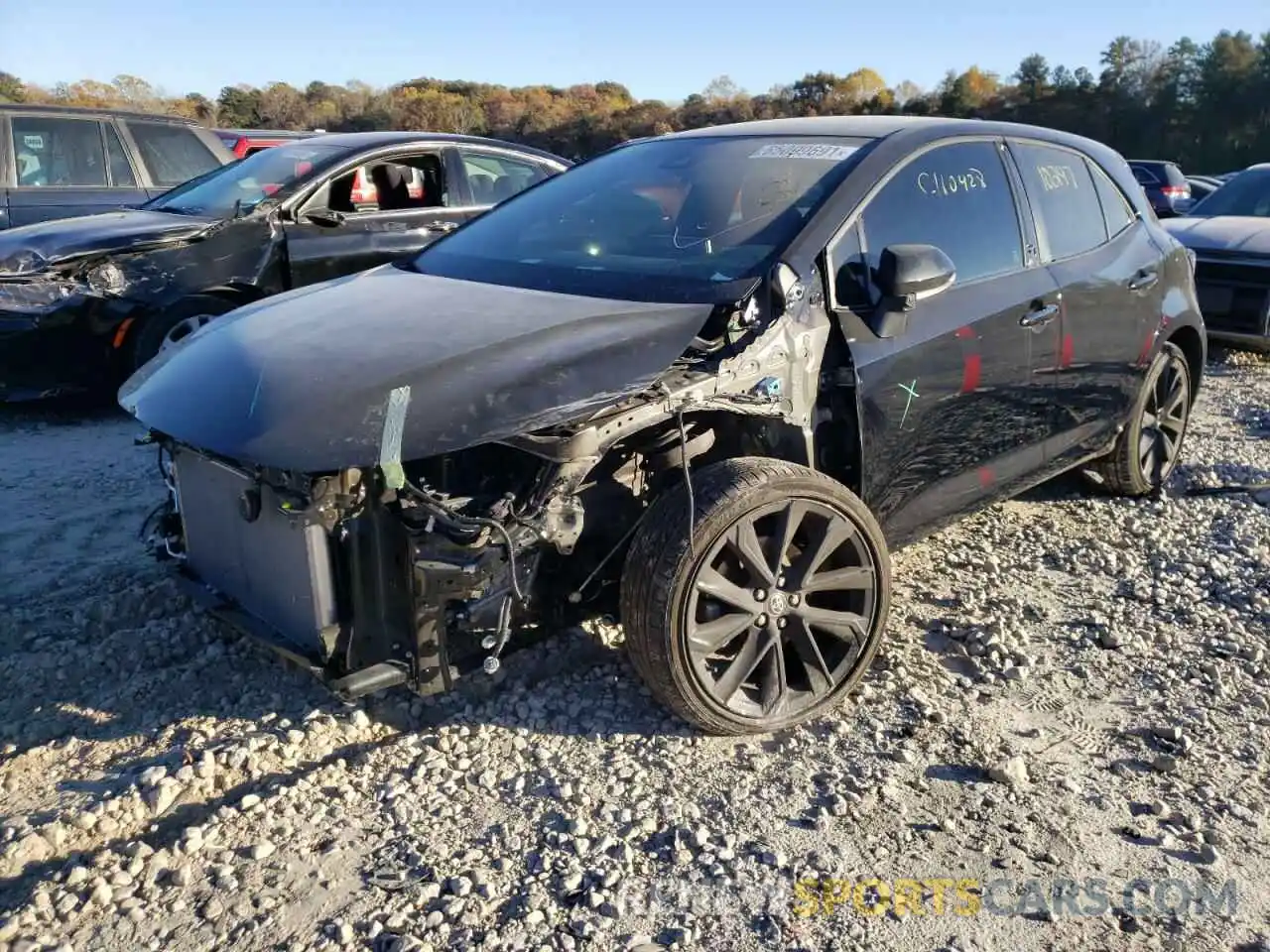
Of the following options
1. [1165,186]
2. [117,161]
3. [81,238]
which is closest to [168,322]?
[81,238]

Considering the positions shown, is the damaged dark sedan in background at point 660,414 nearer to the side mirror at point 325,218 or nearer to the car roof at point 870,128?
the car roof at point 870,128

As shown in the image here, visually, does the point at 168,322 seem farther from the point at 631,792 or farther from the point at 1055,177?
the point at 1055,177

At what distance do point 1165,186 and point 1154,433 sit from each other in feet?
49.9

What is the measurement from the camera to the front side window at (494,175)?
6965 millimetres

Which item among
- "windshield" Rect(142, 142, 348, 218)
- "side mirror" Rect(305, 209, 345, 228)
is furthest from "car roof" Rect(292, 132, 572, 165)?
"side mirror" Rect(305, 209, 345, 228)

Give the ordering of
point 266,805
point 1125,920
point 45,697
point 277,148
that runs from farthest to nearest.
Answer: point 277,148 < point 45,697 < point 266,805 < point 1125,920

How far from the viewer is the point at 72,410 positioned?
6.35m

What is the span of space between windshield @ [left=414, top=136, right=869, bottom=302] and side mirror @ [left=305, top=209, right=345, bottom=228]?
2.44 meters

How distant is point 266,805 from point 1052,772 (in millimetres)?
2094

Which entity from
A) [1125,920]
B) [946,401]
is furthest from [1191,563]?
[1125,920]

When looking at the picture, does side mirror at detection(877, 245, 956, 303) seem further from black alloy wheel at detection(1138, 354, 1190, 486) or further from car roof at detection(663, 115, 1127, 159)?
black alloy wheel at detection(1138, 354, 1190, 486)

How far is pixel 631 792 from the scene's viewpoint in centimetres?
277

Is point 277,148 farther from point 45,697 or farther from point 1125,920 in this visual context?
point 1125,920

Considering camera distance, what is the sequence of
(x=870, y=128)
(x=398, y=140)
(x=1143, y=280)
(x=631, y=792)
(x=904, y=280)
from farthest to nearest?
(x=398, y=140)
(x=1143, y=280)
(x=870, y=128)
(x=904, y=280)
(x=631, y=792)
